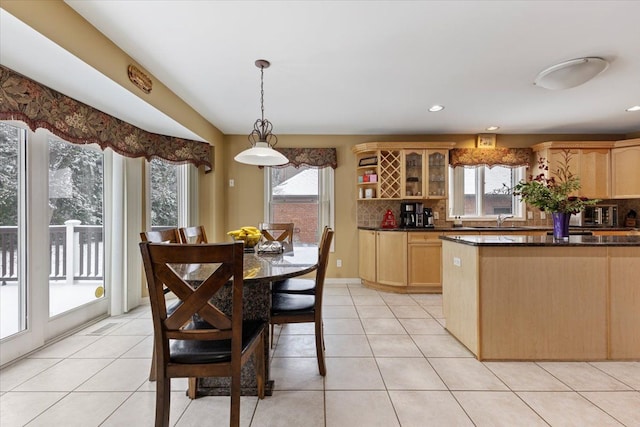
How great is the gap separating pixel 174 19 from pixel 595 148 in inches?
216

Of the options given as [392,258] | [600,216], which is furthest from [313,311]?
[600,216]

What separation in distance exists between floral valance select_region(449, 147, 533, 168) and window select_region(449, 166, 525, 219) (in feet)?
0.48

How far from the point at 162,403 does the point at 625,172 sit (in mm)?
5966

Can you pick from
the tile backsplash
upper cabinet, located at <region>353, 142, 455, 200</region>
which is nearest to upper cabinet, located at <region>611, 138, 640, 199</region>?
the tile backsplash

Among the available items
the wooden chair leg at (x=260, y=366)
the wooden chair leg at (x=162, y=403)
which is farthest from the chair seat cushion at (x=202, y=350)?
the wooden chair leg at (x=260, y=366)

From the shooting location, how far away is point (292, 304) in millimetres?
2066

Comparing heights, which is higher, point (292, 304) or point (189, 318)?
point (189, 318)

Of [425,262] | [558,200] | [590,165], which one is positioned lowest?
[425,262]

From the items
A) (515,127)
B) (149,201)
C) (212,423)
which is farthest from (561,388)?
(149,201)

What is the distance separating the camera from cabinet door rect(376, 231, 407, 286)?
4.09 meters

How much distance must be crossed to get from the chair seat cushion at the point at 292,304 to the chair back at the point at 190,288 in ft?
2.22

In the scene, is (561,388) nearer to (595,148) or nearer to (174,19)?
(174,19)

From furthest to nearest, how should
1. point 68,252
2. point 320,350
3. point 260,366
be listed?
1. point 68,252
2. point 320,350
3. point 260,366

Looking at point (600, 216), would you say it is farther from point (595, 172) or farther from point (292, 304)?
point (292, 304)
